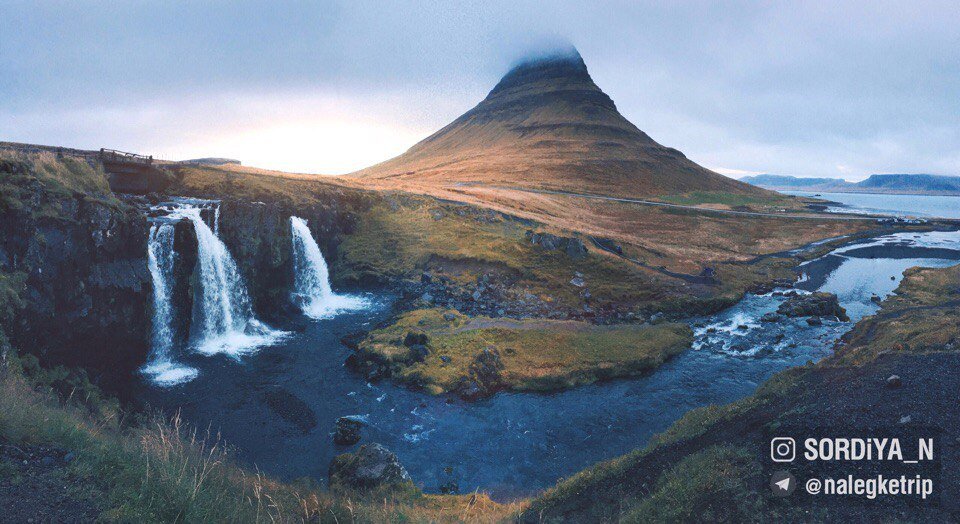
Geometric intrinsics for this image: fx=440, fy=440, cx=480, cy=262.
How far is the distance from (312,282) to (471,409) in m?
27.5

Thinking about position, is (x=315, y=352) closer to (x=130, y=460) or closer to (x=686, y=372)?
(x=130, y=460)

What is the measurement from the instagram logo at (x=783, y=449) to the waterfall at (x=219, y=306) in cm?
3201

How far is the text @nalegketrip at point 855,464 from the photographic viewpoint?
32.9ft

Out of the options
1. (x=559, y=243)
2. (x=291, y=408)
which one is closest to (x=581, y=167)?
(x=559, y=243)

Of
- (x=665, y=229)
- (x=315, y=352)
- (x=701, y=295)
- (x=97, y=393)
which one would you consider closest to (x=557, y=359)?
(x=315, y=352)

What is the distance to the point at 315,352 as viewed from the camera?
3269cm

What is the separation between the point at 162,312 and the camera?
1195 inches

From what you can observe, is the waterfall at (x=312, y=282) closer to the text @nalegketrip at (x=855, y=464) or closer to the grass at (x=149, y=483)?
the grass at (x=149, y=483)

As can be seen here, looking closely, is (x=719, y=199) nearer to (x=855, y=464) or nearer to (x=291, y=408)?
(x=291, y=408)

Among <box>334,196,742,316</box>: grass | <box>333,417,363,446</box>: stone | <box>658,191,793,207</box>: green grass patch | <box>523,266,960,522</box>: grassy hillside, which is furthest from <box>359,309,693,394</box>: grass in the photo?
<box>658,191,793,207</box>: green grass patch

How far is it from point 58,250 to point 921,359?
135 feet

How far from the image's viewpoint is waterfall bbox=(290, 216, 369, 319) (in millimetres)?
42453

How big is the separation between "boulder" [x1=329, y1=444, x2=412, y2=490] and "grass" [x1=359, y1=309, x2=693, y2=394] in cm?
789

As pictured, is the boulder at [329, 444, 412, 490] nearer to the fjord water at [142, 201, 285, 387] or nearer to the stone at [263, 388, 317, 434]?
the stone at [263, 388, 317, 434]
